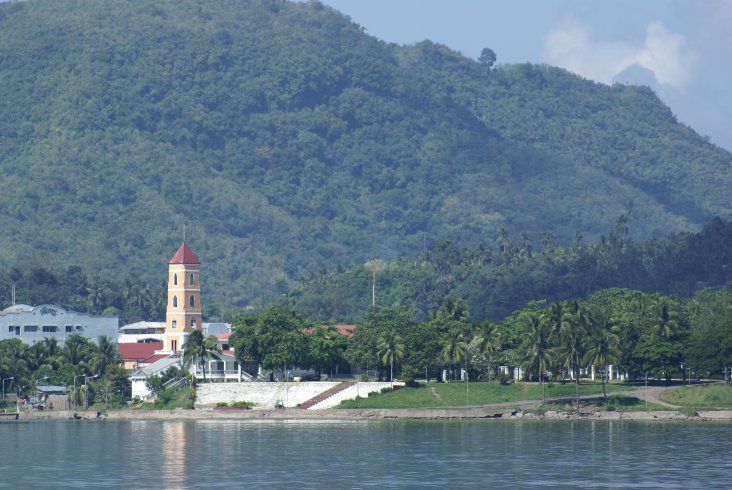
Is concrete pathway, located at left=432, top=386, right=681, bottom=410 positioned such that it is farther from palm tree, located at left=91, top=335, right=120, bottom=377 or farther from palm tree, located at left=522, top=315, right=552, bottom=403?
palm tree, located at left=91, top=335, right=120, bottom=377

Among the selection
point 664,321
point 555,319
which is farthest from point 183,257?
point 664,321

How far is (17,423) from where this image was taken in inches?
6280

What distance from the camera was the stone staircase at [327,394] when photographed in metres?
158

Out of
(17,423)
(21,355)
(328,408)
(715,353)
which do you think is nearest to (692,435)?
(715,353)

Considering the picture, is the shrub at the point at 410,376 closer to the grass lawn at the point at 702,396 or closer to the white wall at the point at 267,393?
the white wall at the point at 267,393

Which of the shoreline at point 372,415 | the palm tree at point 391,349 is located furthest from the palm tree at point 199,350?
the palm tree at point 391,349

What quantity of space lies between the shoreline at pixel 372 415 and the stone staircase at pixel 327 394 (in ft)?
4.78

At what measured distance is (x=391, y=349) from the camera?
518ft

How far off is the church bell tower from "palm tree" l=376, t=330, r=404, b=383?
39.8m

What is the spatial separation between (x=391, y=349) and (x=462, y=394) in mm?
9095

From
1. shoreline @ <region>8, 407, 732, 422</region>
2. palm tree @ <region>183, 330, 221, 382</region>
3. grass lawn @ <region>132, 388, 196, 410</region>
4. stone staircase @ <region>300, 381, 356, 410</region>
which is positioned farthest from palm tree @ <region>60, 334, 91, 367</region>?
stone staircase @ <region>300, 381, 356, 410</region>

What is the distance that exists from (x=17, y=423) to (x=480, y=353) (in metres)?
48.0

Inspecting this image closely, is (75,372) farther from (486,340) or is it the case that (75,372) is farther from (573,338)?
(573,338)

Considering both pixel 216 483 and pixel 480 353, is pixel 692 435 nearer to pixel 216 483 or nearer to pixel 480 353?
pixel 480 353
